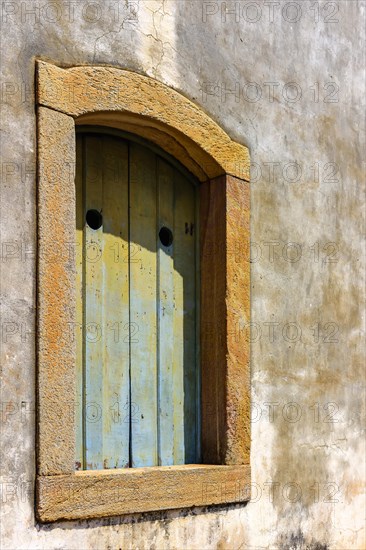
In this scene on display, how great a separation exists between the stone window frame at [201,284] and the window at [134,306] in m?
0.10

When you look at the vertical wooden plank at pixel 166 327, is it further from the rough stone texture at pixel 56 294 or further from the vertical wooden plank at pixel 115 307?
the rough stone texture at pixel 56 294

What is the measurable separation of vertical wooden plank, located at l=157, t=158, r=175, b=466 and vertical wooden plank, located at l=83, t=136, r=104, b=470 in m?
0.45

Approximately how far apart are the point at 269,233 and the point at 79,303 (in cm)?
148

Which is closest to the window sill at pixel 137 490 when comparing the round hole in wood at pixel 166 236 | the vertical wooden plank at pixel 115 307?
the vertical wooden plank at pixel 115 307

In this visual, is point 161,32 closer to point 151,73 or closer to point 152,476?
point 151,73

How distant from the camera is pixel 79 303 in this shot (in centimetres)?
554

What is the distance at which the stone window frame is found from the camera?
199 inches

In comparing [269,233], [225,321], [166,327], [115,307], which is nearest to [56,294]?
[115,307]

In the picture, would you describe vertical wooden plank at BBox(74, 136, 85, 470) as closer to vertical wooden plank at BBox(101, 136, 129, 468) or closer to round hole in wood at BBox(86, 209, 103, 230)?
round hole in wood at BBox(86, 209, 103, 230)

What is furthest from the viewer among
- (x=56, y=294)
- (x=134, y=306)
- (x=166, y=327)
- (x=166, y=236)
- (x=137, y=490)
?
(x=166, y=236)

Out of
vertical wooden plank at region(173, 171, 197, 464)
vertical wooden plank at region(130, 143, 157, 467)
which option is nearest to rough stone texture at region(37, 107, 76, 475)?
vertical wooden plank at region(130, 143, 157, 467)

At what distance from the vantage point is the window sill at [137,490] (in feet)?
16.4

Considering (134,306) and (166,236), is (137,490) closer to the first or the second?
(134,306)

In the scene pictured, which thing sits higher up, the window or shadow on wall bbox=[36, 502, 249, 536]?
the window
